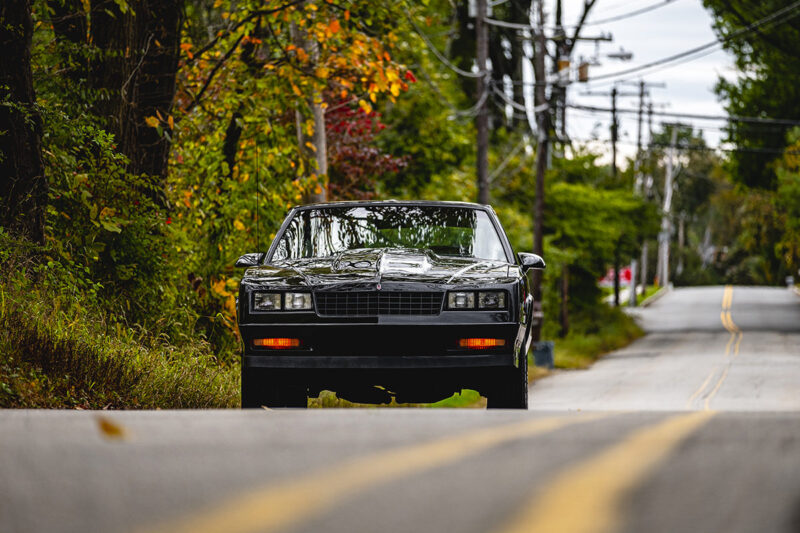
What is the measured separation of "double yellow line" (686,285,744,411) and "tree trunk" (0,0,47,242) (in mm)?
7006

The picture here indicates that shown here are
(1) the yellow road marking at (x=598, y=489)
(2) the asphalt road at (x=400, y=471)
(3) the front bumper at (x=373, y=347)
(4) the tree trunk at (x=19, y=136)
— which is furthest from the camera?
(4) the tree trunk at (x=19, y=136)

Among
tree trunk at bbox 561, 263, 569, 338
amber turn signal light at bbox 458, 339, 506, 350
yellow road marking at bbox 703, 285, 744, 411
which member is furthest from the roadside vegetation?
tree trunk at bbox 561, 263, 569, 338

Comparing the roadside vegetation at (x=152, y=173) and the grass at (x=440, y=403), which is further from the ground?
the roadside vegetation at (x=152, y=173)

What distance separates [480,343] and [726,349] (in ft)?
102

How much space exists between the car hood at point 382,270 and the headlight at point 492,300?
0.09m

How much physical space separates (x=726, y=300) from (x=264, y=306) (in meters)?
68.2

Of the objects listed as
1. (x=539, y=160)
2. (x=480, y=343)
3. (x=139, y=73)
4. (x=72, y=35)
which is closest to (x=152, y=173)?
(x=139, y=73)

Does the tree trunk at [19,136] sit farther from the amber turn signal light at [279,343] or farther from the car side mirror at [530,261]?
the car side mirror at [530,261]

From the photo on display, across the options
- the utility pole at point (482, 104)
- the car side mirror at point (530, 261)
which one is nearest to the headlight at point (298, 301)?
the car side mirror at point (530, 261)

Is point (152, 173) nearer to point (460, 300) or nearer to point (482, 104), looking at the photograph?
point (460, 300)

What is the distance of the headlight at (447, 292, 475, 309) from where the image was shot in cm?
791

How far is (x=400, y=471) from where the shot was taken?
3.56 meters

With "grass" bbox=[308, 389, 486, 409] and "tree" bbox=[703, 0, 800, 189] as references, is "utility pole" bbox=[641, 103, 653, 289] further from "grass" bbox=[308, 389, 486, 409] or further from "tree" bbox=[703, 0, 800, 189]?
"grass" bbox=[308, 389, 486, 409]

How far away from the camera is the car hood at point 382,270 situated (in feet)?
26.2
